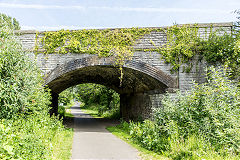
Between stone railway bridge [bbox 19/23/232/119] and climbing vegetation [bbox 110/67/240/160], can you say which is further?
stone railway bridge [bbox 19/23/232/119]

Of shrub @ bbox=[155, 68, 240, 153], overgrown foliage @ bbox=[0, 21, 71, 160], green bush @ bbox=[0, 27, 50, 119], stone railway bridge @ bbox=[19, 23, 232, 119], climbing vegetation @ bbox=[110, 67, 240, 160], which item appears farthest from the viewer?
stone railway bridge @ bbox=[19, 23, 232, 119]

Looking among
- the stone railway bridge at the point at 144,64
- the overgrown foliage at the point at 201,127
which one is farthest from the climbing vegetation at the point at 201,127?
the stone railway bridge at the point at 144,64

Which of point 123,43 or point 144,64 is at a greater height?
point 123,43

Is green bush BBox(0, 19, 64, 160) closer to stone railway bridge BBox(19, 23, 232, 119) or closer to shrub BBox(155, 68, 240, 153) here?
stone railway bridge BBox(19, 23, 232, 119)

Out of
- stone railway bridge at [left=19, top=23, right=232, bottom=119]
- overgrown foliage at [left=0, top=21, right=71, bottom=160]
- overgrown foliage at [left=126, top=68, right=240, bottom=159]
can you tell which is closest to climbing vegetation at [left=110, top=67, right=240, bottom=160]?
overgrown foliage at [left=126, top=68, right=240, bottom=159]

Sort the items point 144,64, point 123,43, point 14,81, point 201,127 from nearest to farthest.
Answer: point 201,127 → point 14,81 → point 144,64 → point 123,43

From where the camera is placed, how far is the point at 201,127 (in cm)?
574

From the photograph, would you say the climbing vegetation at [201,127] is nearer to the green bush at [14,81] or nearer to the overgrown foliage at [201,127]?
the overgrown foliage at [201,127]

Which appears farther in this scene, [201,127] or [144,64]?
[144,64]

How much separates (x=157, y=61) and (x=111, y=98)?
1391cm

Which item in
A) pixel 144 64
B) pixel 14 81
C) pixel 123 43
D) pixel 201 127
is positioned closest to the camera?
pixel 201 127

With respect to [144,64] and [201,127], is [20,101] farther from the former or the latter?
[144,64]

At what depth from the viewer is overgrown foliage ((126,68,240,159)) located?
5.09 metres

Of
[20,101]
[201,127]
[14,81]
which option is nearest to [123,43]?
[14,81]
